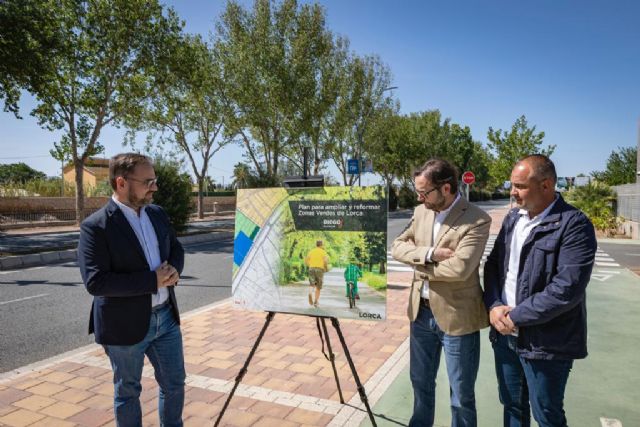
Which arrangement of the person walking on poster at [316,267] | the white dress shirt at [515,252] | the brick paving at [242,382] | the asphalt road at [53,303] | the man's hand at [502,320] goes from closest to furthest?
the man's hand at [502,320], the white dress shirt at [515,252], the person walking on poster at [316,267], the brick paving at [242,382], the asphalt road at [53,303]

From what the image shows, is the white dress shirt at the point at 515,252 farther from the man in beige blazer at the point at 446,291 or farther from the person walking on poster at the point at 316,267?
the person walking on poster at the point at 316,267

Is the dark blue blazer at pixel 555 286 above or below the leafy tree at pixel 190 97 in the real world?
below

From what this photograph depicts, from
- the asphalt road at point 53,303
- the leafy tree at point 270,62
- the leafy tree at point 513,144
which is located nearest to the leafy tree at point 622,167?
the leafy tree at point 513,144

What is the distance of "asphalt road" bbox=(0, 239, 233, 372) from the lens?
531cm

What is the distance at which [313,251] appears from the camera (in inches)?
128

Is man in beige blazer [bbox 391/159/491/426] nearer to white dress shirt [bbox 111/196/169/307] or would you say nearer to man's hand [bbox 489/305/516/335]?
man's hand [bbox 489/305/516/335]

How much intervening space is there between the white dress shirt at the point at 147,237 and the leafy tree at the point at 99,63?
17.9 meters

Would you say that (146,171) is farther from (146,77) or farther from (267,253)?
(146,77)

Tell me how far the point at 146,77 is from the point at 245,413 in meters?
20.8

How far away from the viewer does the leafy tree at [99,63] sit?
1883 centimetres

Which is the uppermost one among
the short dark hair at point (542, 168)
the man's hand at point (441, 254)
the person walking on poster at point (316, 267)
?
the short dark hair at point (542, 168)

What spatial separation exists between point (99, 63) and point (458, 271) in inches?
841

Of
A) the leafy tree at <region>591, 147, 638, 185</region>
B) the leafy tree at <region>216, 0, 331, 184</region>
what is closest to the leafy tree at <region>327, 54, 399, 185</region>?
the leafy tree at <region>216, 0, 331, 184</region>

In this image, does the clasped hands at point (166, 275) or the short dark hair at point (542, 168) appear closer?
the short dark hair at point (542, 168)
